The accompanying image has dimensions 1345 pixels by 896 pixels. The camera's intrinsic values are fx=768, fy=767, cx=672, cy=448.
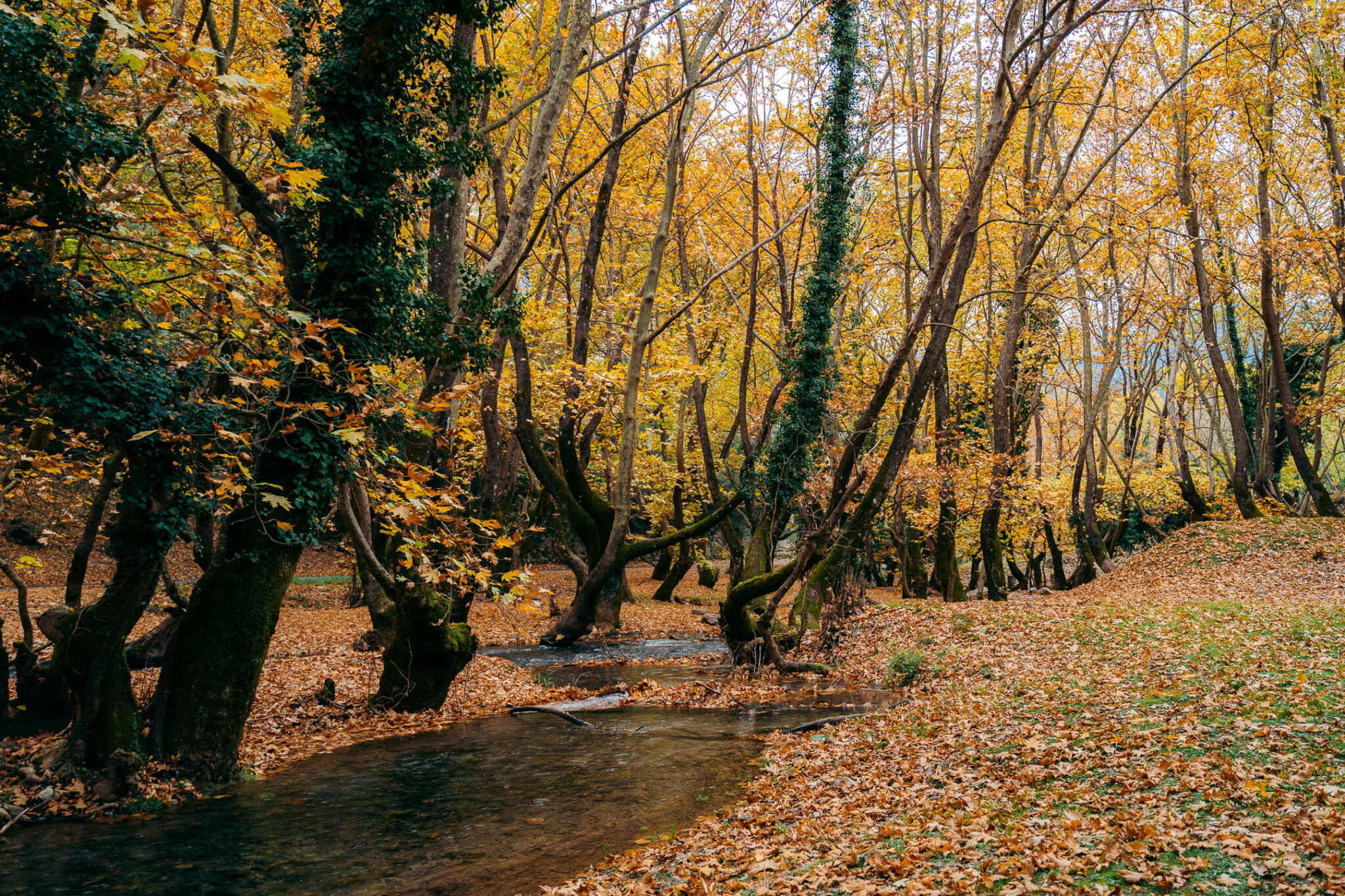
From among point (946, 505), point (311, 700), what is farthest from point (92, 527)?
point (946, 505)

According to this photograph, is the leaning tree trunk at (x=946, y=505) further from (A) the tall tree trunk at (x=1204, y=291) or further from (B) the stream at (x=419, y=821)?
(B) the stream at (x=419, y=821)

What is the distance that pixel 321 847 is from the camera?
6730 mm

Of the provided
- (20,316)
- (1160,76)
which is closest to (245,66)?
(20,316)

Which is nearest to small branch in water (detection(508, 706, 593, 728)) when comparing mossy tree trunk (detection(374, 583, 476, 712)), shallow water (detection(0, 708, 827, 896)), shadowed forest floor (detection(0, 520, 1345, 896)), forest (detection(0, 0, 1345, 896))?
forest (detection(0, 0, 1345, 896))

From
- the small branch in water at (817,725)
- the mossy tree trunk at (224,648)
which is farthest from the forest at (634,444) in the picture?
the small branch in water at (817,725)

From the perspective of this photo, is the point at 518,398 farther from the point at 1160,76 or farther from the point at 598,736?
the point at 1160,76

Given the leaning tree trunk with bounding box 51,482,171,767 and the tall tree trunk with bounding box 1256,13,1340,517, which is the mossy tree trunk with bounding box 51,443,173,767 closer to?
the leaning tree trunk with bounding box 51,482,171,767

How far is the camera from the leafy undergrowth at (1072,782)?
4.34 meters

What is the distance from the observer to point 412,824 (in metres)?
7.36

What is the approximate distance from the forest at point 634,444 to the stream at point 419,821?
83 millimetres

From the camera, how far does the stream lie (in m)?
6.09

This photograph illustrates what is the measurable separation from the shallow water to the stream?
0.02 metres

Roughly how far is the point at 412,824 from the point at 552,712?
5043 mm

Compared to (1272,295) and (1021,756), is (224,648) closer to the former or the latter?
(1021,756)
